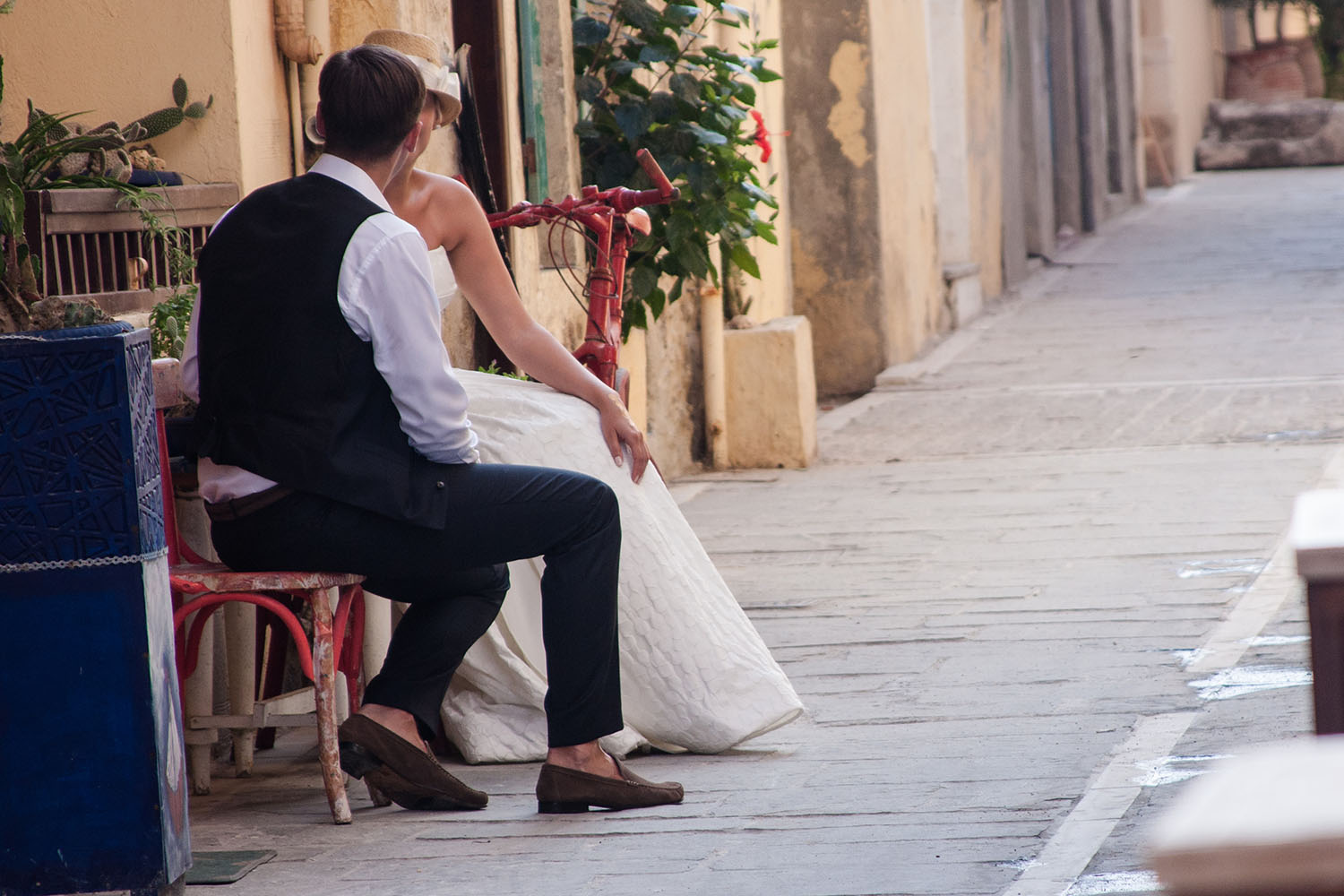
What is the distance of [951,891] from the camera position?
3.09 meters

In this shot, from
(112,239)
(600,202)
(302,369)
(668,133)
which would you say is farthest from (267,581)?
(668,133)

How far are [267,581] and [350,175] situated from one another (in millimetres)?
758

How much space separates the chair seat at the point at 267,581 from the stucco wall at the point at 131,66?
1.52 m

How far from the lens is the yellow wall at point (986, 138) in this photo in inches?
570

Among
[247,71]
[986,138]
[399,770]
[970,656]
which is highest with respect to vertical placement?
[986,138]

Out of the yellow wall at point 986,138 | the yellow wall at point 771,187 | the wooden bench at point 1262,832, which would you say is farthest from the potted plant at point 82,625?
the yellow wall at point 986,138

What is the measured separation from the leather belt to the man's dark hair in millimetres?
631

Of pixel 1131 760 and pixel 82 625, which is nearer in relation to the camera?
pixel 82 625

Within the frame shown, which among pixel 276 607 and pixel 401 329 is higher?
pixel 401 329

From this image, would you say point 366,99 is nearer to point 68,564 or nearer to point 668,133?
point 68,564

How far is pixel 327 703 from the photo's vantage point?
368cm

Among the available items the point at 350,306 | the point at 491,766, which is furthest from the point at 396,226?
the point at 491,766

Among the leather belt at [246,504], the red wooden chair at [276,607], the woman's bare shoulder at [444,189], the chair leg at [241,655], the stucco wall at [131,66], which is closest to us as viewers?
→ the leather belt at [246,504]

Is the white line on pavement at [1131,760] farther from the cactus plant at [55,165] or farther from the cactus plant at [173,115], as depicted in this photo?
the cactus plant at [173,115]
